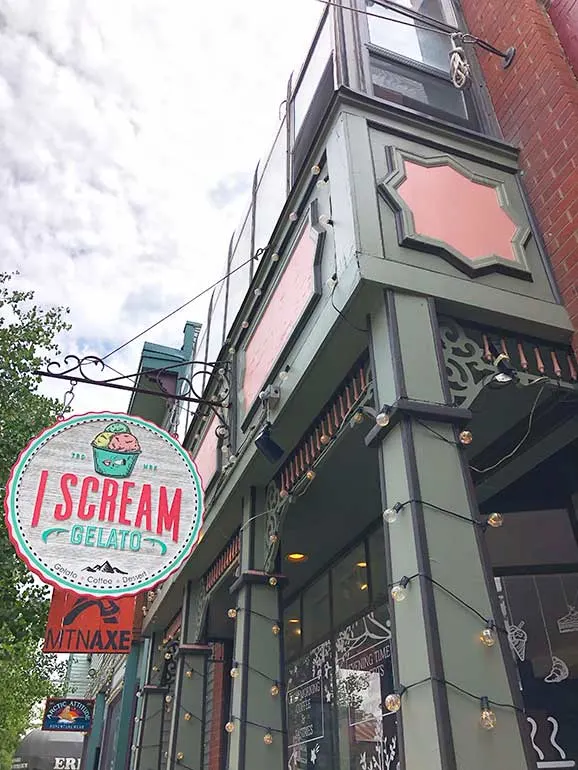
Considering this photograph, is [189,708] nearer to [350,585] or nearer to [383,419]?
[350,585]

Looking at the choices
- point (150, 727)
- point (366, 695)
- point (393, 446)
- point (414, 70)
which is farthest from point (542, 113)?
point (150, 727)

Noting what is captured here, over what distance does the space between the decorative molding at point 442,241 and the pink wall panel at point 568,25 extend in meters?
1.42

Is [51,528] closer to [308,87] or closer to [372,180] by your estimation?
[372,180]

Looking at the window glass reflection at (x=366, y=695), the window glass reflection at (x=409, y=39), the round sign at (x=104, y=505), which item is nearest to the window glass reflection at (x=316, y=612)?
the window glass reflection at (x=366, y=695)

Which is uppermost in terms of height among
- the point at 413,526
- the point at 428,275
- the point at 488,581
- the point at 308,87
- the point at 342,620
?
the point at 308,87

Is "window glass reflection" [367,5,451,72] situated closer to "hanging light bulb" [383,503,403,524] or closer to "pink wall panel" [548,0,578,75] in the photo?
"pink wall panel" [548,0,578,75]

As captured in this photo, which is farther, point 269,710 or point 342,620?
point 342,620

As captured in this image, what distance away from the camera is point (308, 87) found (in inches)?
271

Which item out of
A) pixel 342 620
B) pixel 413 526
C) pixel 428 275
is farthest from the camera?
pixel 342 620

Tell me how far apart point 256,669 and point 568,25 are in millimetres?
5828

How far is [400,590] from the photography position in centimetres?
295

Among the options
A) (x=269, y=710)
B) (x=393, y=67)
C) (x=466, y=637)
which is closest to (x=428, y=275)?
(x=466, y=637)

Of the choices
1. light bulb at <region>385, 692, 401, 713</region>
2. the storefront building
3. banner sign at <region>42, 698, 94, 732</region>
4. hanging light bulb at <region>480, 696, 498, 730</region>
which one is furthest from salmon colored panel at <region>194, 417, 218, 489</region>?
banner sign at <region>42, 698, 94, 732</region>

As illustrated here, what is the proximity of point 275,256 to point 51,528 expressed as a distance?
3005 millimetres
